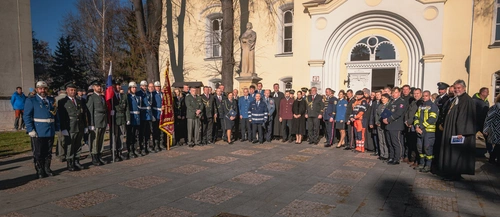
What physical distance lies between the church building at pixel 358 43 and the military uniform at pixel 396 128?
6.03 m

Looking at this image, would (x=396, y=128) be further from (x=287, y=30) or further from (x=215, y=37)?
(x=215, y=37)

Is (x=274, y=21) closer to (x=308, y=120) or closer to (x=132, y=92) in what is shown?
(x=308, y=120)

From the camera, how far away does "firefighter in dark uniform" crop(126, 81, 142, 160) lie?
8.23 metres

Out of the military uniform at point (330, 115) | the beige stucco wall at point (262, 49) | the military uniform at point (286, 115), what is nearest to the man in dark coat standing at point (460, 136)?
the military uniform at point (330, 115)

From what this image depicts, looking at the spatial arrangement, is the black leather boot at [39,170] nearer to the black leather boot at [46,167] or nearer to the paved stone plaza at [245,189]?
the black leather boot at [46,167]

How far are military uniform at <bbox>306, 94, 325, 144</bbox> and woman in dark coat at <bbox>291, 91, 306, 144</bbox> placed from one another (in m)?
0.17

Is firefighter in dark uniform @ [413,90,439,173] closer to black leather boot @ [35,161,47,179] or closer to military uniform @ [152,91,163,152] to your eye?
military uniform @ [152,91,163,152]

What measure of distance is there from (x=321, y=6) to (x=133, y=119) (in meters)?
10.1

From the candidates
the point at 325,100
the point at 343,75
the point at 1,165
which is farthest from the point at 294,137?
the point at 1,165

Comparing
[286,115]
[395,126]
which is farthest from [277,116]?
[395,126]

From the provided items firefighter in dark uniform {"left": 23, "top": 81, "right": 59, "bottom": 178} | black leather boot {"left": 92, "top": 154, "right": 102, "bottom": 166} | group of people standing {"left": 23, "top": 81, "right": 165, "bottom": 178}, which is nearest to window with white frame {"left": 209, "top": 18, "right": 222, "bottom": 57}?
group of people standing {"left": 23, "top": 81, "right": 165, "bottom": 178}

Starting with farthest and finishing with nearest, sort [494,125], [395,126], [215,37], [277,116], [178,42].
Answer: [178,42] → [215,37] → [277,116] → [395,126] → [494,125]

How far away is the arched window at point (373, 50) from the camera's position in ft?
45.3

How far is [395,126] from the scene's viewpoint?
7.61 meters
